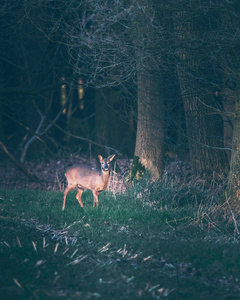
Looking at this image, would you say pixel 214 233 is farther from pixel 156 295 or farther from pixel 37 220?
pixel 37 220

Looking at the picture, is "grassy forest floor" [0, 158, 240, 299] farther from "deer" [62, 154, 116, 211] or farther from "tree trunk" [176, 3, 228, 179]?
"tree trunk" [176, 3, 228, 179]

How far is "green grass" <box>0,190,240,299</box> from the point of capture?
4.99m

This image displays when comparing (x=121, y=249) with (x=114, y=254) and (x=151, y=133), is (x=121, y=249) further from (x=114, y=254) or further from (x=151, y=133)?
(x=151, y=133)

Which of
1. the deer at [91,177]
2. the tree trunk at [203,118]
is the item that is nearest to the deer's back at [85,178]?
the deer at [91,177]

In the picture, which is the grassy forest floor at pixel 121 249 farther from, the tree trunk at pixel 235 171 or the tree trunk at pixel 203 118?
the tree trunk at pixel 203 118

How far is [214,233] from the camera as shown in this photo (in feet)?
23.8

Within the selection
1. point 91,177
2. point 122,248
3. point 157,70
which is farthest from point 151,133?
point 122,248

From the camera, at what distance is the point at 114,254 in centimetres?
627

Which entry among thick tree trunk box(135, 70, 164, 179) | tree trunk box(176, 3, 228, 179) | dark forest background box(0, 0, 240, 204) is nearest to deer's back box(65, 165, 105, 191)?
dark forest background box(0, 0, 240, 204)

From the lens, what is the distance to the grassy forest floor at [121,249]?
5020mm

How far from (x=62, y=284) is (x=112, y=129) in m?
12.6

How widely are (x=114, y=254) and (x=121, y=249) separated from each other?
25 centimetres

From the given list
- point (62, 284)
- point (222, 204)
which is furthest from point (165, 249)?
point (222, 204)

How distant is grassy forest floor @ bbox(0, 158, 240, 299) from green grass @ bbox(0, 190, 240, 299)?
1 cm
